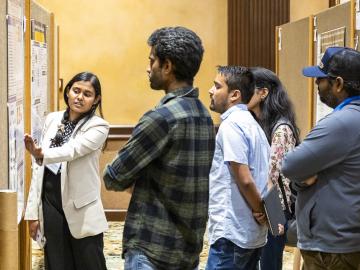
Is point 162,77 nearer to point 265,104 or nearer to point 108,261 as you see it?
point 265,104

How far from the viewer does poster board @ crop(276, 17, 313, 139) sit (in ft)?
17.4

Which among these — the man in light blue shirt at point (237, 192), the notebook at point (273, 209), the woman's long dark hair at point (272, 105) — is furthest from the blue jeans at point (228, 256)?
the woman's long dark hair at point (272, 105)

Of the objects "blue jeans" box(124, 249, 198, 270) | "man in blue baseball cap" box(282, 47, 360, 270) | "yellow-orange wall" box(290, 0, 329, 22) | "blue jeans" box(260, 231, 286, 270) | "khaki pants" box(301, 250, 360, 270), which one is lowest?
"blue jeans" box(260, 231, 286, 270)

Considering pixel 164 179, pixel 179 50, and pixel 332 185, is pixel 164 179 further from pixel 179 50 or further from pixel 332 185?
pixel 332 185

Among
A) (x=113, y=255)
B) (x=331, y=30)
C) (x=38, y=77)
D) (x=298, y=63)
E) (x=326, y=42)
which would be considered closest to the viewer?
(x=38, y=77)

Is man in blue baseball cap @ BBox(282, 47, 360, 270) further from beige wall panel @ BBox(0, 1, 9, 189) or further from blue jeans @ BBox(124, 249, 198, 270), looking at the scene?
beige wall panel @ BBox(0, 1, 9, 189)

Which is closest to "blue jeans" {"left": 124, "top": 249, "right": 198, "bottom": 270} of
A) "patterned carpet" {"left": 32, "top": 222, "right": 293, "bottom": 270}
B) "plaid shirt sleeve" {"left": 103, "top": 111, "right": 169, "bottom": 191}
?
"plaid shirt sleeve" {"left": 103, "top": 111, "right": 169, "bottom": 191}

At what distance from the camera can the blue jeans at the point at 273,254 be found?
4004 mm

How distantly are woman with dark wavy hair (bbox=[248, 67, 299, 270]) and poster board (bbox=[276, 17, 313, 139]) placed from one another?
3.49ft

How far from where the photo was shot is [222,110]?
372 centimetres

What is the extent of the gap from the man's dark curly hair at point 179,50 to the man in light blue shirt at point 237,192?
1032 millimetres

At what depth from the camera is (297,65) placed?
5773 mm

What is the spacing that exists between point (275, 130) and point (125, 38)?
4370 millimetres

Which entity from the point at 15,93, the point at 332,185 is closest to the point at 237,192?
the point at 332,185
